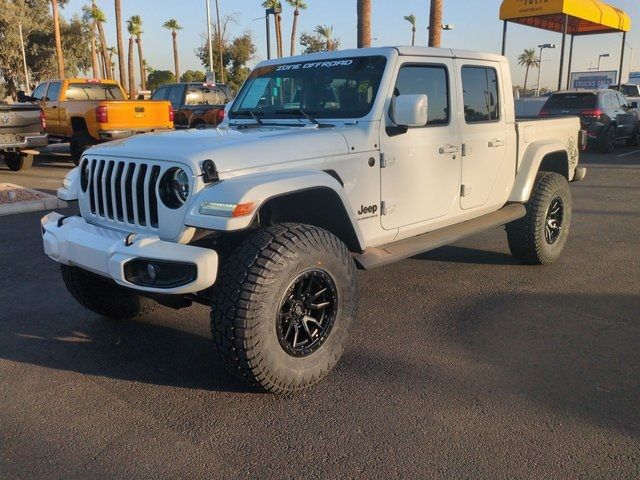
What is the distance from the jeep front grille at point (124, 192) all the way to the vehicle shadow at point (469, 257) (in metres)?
3.48

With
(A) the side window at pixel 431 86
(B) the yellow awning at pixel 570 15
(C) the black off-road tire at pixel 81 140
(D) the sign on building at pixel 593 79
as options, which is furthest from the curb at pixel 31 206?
(D) the sign on building at pixel 593 79

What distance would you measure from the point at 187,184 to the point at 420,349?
1873mm

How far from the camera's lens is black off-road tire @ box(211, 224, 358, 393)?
10.0ft

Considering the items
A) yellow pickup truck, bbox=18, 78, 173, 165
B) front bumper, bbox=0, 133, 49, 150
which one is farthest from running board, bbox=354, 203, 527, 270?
front bumper, bbox=0, 133, 49, 150

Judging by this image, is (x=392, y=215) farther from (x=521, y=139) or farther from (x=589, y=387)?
(x=521, y=139)

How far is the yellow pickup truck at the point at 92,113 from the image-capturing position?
12320 mm

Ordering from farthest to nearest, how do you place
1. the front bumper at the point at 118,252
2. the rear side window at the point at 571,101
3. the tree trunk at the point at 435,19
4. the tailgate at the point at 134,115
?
the tree trunk at the point at 435,19 → the rear side window at the point at 571,101 → the tailgate at the point at 134,115 → the front bumper at the point at 118,252

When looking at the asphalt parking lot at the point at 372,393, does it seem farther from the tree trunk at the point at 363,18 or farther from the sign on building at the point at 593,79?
the sign on building at the point at 593,79

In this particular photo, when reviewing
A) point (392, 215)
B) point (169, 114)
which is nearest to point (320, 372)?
point (392, 215)

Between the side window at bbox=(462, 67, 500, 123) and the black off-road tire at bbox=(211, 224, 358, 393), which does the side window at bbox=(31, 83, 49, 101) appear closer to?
the side window at bbox=(462, 67, 500, 123)

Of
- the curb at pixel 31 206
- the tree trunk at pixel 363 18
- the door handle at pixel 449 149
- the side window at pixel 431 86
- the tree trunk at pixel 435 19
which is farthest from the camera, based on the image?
the tree trunk at pixel 435 19

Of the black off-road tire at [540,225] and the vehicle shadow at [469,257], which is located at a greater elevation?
the black off-road tire at [540,225]

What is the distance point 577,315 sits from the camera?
4543mm

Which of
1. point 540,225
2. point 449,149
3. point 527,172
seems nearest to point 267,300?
point 449,149
